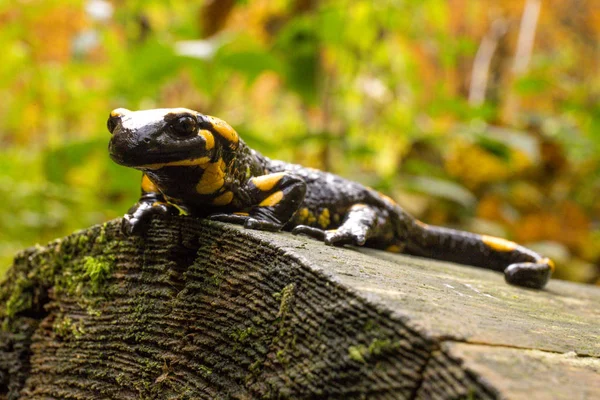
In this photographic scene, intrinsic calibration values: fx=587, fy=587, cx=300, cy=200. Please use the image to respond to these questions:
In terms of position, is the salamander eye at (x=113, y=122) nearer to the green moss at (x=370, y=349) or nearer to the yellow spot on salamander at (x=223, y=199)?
the yellow spot on salamander at (x=223, y=199)

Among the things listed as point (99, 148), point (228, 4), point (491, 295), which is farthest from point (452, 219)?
point (491, 295)

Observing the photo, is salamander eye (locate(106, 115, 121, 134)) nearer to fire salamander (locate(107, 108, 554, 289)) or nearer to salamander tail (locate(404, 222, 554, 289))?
fire salamander (locate(107, 108, 554, 289))

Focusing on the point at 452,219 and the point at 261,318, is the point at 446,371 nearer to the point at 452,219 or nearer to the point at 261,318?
the point at 261,318

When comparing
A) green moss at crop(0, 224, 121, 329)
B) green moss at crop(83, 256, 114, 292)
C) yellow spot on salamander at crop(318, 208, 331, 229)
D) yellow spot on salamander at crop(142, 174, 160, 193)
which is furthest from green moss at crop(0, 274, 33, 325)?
yellow spot on salamander at crop(318, 208, 331, 229)

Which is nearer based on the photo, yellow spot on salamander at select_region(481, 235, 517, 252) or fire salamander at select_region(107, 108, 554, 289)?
fire salamander at select_region(107, 108, 554, 289)

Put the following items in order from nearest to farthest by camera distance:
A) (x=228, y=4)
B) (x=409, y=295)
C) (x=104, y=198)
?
(x=409, y=295)
(x=228, y=4)
(x=104, y=198)

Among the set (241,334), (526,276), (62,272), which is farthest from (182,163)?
(526,276)

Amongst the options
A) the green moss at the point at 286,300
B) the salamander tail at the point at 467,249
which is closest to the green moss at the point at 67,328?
the green moss at the point at 286,300
